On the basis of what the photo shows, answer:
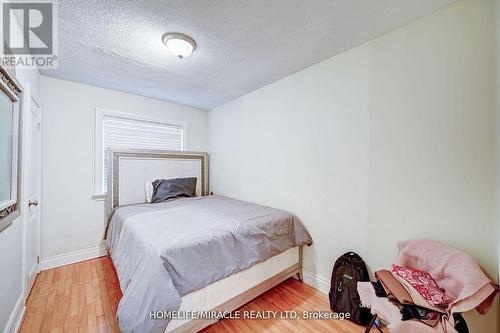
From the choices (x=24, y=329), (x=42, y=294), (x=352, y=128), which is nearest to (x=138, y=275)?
(x=24, y=329)

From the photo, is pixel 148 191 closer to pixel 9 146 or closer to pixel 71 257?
pixel 71 257

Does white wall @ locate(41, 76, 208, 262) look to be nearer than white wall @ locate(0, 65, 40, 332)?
No

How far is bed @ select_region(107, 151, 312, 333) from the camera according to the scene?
127 cm

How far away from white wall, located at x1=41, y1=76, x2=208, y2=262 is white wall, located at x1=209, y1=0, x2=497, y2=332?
2.48m

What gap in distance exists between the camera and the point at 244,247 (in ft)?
5.89

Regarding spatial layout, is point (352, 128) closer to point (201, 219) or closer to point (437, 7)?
point (437, 7)

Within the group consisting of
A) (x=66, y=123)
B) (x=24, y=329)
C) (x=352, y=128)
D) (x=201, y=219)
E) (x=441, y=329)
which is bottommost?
(x=24, y=329)

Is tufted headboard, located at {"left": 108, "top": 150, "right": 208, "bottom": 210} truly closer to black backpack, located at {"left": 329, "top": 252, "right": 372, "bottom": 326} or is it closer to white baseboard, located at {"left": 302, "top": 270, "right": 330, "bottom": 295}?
white baseboard, located at {"left": 302, "top": 270, "right": 330, "bottom": 295}

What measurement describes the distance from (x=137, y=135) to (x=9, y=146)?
73.4 inches

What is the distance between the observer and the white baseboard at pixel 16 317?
143 centimetres

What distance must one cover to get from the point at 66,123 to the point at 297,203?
3109 millimetres

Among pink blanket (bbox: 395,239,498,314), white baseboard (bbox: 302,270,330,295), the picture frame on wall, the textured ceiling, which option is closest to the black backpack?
white baseboard (bbox: 302,270,330,295)

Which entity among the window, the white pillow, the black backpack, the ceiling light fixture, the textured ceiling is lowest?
the black backpack

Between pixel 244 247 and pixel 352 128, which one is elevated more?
pixel 352 128
